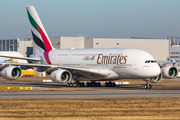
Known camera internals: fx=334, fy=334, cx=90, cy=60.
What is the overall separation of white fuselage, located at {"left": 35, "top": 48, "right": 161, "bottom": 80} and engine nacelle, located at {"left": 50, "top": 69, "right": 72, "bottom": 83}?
4.35 metres

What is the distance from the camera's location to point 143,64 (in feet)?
136

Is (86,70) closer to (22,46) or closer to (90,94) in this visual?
(90,94)

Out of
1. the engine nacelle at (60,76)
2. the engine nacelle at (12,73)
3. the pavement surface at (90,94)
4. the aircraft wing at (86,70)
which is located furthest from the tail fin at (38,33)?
the pavement surface at (90,94)

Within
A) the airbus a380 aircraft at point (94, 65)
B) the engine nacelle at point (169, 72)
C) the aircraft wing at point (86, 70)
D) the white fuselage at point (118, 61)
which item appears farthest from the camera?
the engine nacelle at point (169, 72)

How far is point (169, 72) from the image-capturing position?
4662cm

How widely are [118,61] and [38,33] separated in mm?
16075

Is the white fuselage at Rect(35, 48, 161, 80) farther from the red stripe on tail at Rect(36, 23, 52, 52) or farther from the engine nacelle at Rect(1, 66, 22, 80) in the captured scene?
the engine nacelle at Rect(1, 66, 22, 80)

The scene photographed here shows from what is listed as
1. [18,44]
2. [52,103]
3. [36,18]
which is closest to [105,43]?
[18,44]

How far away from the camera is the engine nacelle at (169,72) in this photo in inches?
1815

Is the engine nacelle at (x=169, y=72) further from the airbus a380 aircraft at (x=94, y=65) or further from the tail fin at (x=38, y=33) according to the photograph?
the tail fin at (x=38, y=33)

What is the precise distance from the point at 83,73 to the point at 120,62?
5.77 meters

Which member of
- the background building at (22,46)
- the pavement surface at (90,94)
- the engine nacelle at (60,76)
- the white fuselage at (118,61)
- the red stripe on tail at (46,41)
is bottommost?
the pavement surface at (90,94)

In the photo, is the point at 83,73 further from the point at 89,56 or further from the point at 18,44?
the point at 18,44

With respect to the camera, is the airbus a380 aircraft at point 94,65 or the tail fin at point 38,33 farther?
the tail fin at point 38,33
